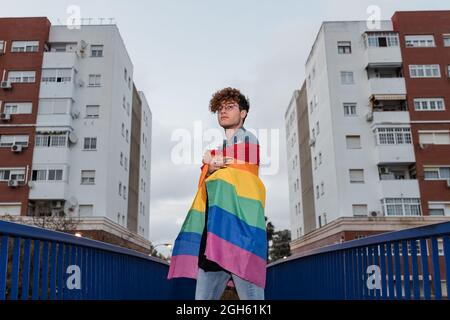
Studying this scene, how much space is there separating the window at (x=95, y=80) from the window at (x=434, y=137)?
24.5 meters

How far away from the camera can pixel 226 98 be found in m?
3.99

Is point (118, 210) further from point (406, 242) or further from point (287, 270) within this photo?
point (406, 242)

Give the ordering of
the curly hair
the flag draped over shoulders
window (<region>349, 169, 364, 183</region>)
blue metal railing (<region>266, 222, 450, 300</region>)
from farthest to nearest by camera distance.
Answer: window (<region>349, 169, 364, 183</region>)
the curly hair
the flag draped over shoulders
blue metal railing (<region>266, 222, 450, 300</region>)

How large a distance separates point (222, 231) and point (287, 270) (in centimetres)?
473

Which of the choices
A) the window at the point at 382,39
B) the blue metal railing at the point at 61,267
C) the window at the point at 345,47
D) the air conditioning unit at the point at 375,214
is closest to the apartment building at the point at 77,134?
the window at the point at 345,47

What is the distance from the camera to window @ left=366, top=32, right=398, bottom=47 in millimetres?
35938

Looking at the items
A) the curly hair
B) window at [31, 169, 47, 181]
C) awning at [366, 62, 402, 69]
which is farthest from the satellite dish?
the curly hair

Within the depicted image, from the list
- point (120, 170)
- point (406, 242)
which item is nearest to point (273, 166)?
point (406, 242)

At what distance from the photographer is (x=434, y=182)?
32812 millimetres

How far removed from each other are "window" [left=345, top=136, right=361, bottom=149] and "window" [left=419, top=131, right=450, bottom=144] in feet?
14.3

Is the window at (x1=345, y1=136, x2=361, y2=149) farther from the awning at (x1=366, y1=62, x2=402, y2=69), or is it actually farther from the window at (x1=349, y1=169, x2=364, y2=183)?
the awning at (x1=366, y1=62, x2=402, y2=69)

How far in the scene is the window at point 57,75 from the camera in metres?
35.3

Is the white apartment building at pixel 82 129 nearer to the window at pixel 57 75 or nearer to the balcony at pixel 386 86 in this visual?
the window at pixel 57 75
